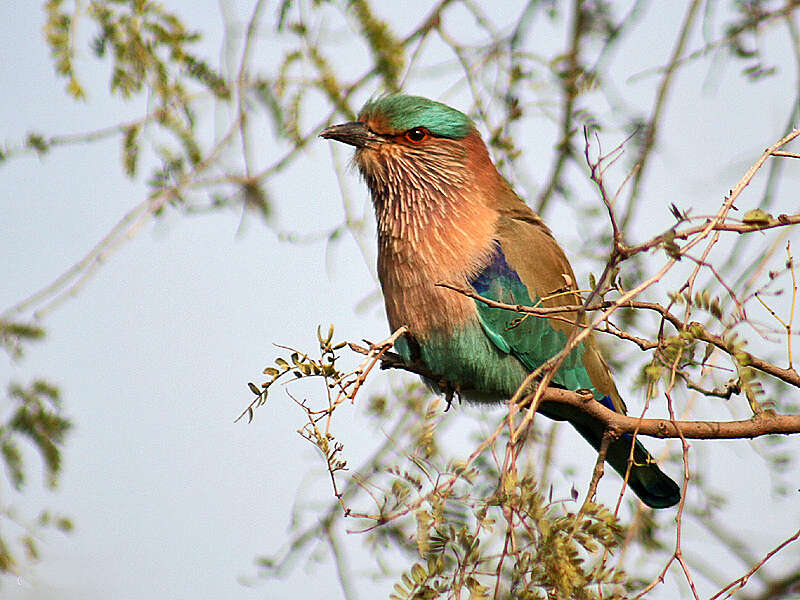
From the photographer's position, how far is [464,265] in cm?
363

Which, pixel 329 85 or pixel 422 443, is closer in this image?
pixel 422 443

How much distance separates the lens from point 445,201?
3.84 meters

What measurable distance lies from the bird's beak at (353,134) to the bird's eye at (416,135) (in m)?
0.12

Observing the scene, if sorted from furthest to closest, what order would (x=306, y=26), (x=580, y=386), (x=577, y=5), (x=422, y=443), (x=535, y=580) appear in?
(x=577, y=5) → (x=306, y=26) → (x=580, y=386) → (x=422, y=443) → (x=535, y=580)

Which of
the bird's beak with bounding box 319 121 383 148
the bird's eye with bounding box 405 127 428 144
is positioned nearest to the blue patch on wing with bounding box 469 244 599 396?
the bird's eye with bounding box 405 127 428 144

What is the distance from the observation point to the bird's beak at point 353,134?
155 inches

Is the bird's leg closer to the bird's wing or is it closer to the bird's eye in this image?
the bird's wing

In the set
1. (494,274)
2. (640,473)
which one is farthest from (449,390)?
(640,473)

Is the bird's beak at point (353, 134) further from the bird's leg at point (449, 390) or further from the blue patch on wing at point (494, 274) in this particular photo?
the bird's leg at point (449, 390)

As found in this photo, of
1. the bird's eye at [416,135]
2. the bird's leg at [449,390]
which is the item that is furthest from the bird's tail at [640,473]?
the bird's eye at [416,135]

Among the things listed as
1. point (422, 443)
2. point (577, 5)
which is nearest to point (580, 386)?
point (422, 443)

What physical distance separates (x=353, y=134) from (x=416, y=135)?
0.88 ft

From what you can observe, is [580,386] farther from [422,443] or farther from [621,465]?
[422,443]

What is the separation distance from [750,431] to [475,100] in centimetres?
221
